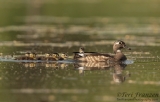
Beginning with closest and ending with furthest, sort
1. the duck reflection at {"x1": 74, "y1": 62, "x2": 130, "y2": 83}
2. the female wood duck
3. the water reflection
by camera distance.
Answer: the duck reflection at {"x1": 74, "y1": 62, "x2": 130, "y2": 83}, the water reflection, the female wood duck

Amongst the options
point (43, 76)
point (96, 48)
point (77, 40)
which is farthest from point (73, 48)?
point (43, 76)

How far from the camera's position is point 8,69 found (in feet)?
54.5

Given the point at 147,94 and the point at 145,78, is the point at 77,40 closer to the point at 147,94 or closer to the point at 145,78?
the point at 145,78

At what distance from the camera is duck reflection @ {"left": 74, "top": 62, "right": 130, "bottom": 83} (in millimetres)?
15412

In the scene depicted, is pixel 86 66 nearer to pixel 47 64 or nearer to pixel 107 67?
pixel 107 67

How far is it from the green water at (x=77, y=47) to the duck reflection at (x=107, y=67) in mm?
32

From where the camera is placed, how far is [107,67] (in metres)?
17.4

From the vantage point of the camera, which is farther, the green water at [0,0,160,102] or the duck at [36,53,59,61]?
Answer: the duck at [36,53,59,61]

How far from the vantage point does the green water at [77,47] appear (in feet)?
44.2

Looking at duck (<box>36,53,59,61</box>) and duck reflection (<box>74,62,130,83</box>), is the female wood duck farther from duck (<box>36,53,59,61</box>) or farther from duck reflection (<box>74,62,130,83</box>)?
duck (<box>36,53,59,61</box>)

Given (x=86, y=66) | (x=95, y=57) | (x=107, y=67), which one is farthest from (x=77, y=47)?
(x=107, y=67)

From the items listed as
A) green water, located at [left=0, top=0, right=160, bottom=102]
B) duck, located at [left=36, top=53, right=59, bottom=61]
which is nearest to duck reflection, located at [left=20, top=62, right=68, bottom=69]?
green water, located at [left=0, top=0, right=160, bottom=102]

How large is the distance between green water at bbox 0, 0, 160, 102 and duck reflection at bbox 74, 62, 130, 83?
1.2 inches

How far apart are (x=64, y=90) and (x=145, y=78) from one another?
2.66 m
